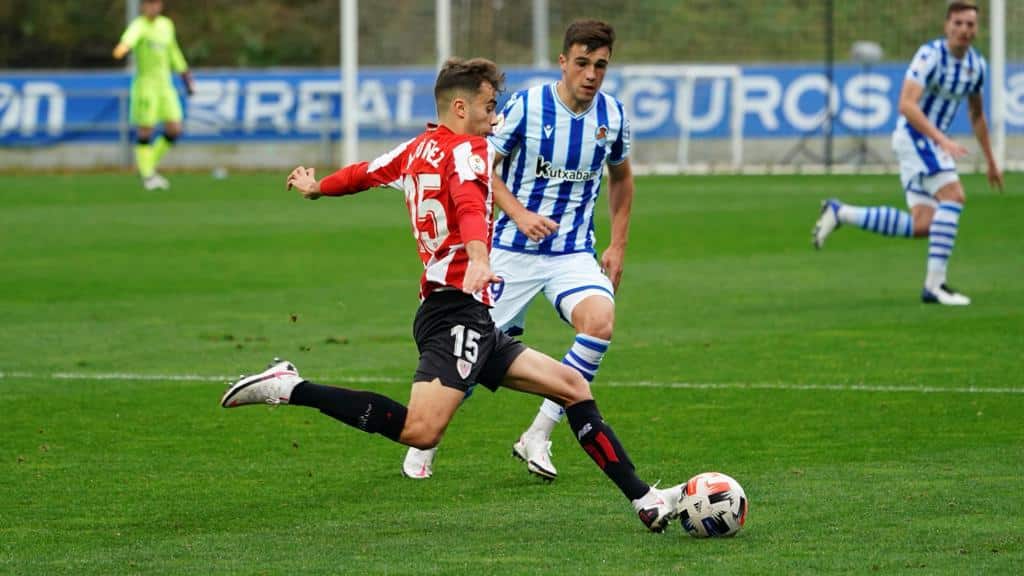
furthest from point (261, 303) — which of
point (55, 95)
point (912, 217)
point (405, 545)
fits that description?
point (55, 95)

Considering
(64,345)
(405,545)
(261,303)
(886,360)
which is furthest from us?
(261,303)

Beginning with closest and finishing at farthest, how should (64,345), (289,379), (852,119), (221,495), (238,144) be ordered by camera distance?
(289,379) < (221,495) < (64,345) < (852,119) < (238,144)

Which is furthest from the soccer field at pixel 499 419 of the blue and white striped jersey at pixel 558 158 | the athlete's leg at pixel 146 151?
the athlete's leg at pixel 146 151

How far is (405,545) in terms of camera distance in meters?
6.06

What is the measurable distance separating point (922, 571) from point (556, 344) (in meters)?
6.09

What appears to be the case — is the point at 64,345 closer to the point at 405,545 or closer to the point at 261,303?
the point at 261,303

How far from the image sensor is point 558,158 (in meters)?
7.93

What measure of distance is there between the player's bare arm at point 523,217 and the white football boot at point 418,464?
0.97 meters

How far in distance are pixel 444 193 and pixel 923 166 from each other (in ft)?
25.5

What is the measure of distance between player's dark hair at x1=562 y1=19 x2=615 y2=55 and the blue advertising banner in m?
20.5

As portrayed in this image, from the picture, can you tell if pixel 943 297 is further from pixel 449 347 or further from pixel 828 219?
pixel 449 347

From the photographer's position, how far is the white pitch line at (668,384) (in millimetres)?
9531

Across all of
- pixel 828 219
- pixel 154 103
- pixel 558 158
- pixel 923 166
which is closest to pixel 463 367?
pixel 558 158

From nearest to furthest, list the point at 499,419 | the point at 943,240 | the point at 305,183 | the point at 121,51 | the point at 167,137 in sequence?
1. the point at 305,183
2. the point at 499,419
3. the point at 943,240
4. the point at 121,51
5. the point at 167,137
